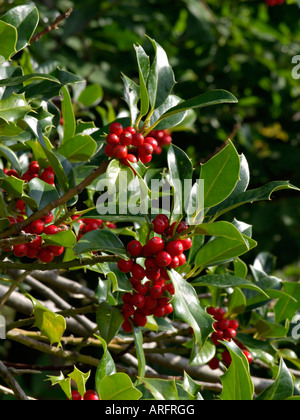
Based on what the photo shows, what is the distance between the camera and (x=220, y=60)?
3.20 metres

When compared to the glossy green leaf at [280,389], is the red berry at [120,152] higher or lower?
higher

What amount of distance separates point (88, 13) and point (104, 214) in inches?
81.7

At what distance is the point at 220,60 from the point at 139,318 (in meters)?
Result: 2.15

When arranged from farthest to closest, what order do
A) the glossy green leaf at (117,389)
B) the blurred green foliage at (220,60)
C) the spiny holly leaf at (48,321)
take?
1. the blurred green foliage at (220,60)
2. the spiny holly leaf at (48,321)
3. the glossy green leaf at (117,389)

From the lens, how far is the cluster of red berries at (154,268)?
119 cm

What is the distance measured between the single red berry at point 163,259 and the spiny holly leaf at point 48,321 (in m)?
0.31

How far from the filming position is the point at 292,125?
3504 mm

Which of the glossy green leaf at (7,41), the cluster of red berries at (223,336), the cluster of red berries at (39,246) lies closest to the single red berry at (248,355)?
the cluster of red berries at (223,336)

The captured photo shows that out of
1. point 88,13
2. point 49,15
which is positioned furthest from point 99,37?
point 49,15

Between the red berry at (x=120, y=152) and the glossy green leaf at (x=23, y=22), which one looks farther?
the glossy green leaf at (x=23, y=22)

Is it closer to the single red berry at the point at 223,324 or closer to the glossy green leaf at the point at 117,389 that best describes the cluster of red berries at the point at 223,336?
the single red berry at the point at 223,324

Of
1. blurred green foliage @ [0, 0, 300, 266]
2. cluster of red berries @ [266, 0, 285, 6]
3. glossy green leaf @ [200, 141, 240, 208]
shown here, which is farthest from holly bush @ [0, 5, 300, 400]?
cluster of red berries @ [266, 0, 285, 6]

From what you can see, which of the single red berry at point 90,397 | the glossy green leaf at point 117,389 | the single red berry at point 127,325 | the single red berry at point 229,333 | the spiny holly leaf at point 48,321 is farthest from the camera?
the single red berry at point 229,333
